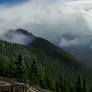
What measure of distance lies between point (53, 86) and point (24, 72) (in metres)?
18.8

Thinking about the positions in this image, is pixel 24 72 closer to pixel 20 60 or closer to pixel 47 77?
pixel 20 60

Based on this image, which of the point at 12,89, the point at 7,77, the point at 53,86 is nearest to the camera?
the point at 12,89

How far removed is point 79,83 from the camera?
151500mm

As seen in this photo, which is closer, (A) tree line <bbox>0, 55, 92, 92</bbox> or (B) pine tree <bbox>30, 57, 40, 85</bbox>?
(A) tree line <bbox>0, 55, 92, 92</bbox>

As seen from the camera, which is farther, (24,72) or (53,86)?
(53,86)

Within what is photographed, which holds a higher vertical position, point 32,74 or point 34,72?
point 34,72


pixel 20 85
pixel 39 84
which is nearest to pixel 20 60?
pixel 39 84

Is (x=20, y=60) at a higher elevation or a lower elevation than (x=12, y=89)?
higher

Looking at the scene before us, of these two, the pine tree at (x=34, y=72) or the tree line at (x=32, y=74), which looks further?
the pine tree at (x=34, y=72)

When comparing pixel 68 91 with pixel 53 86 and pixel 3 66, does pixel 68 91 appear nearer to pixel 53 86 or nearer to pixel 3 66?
pixel 53 86

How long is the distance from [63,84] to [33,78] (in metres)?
22.6

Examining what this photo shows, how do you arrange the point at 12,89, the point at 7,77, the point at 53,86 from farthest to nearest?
the point at 53,86
the point at 7,77
the point at 12,89

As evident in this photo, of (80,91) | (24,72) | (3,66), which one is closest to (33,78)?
(24,72)

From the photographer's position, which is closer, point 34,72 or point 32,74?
point 32,74
